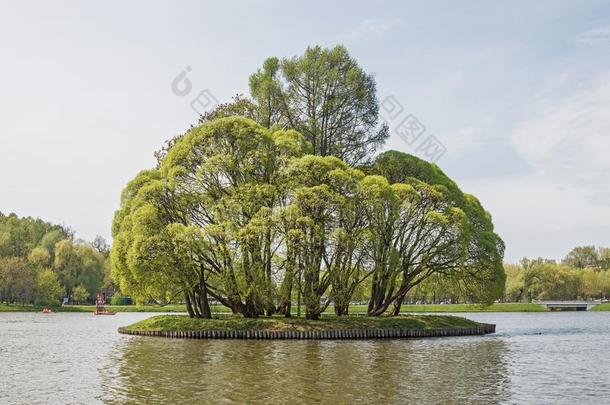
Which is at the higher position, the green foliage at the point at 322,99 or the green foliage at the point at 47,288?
the green foliage at the point at 322,99

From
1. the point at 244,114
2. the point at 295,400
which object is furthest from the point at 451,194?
the point at 295,400

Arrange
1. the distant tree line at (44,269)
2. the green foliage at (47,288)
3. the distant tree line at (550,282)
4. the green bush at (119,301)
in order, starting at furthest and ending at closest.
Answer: the distant tree line at (550,282), the green bush at (119,301), the green foliage at (47,288), the distant tree line at (44,269)

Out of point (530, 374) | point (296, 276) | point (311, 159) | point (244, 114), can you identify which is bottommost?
point (530, 374)

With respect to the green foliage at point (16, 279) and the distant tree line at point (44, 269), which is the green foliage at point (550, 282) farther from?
the green foliage at point (16, 279)

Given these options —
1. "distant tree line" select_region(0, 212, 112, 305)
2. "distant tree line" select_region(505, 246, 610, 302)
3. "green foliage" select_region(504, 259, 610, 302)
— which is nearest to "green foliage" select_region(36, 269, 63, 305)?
"distant tree line" select_region(0, 212, 112, 305)

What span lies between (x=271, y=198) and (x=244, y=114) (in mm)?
21187

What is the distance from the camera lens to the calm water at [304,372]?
96.4 feet

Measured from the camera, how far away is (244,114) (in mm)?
83125

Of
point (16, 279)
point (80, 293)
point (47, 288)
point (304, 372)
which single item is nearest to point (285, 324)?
point (304, 372)

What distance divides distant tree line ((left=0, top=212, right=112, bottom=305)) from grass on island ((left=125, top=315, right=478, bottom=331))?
75.0 m

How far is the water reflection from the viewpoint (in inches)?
1151

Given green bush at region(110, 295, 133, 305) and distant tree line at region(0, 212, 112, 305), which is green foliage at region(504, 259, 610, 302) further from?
distant tree line at region(0, 212, 112, 305)

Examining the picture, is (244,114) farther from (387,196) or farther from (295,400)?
(295,400)

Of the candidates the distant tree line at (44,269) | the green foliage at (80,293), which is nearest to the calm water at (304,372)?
the distant tree line at (44,269)
